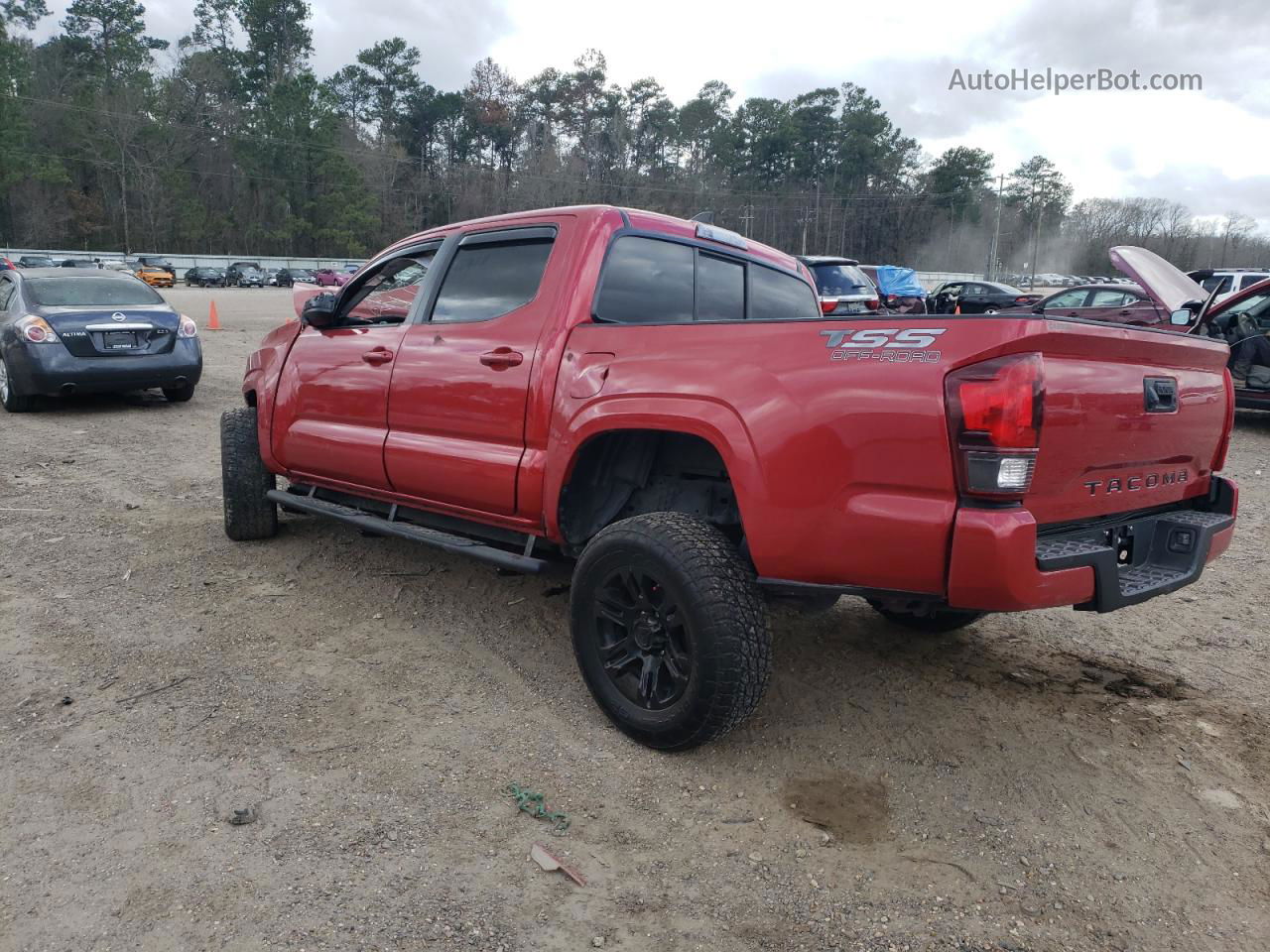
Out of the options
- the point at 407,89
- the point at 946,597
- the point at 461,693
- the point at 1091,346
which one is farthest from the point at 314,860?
the point at 407,89

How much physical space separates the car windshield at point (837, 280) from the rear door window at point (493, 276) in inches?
436

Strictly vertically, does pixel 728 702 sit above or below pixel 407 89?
below

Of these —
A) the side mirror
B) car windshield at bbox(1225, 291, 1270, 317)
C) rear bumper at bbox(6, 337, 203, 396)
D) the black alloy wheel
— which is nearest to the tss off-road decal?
the black alloy wheel

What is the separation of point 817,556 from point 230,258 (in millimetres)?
68434

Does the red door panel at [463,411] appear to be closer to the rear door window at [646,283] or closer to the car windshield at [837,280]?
the rear door window at [646,283]

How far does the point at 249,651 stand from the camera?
12.8 ft

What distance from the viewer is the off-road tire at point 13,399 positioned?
366 inches

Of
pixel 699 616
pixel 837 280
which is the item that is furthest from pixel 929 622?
pixel 837 280

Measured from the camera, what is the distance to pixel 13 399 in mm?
9398

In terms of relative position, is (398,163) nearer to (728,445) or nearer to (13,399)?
(13,399)

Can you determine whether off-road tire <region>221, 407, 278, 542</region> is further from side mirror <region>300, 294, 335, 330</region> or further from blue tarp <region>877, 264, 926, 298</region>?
blue tarp <region>877, 264, 926, 298</region>

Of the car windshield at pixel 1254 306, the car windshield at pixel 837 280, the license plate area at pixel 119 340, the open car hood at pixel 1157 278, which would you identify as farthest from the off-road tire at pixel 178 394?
the car windshield at pixel 1254 306

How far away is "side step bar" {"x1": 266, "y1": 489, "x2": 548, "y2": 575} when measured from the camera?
3.61 metres

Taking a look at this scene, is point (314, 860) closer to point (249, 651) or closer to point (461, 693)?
point (461, 693)
